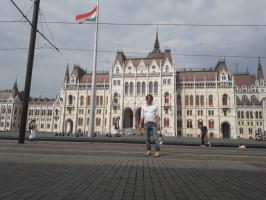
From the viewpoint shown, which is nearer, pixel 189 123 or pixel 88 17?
pixel 88 17

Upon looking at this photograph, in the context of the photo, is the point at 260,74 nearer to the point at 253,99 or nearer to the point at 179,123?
the point at 253,99

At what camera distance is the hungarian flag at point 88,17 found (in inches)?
854

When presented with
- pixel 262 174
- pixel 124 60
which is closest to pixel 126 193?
pixel 262 174

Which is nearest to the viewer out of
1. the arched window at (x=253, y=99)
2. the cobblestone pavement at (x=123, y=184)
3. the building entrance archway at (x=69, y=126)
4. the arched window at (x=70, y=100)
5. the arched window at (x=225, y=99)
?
the cobblestone pavement at (x=123, y=184)

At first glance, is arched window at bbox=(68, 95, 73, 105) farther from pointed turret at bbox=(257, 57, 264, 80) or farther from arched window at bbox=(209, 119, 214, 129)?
pointed turret at bbox=(257, 57, 264, 80)

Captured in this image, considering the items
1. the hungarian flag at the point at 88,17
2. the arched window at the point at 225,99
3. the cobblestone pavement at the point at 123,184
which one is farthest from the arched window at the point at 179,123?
the cobblestone pavement at the point at 123,184

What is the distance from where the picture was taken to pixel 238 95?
88438mm

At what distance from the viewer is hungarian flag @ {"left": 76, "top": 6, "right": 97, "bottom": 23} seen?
2169 cm

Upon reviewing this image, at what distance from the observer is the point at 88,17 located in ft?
72.7

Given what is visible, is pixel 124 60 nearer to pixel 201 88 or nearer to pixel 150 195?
pixel 201 88

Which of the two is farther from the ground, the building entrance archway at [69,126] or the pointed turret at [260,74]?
the pointed turret at [260,74]

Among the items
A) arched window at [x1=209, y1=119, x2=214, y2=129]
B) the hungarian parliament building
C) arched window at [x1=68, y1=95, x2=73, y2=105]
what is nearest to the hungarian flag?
the hungarian parliament building

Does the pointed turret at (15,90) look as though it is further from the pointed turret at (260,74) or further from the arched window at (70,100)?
the pointed turret at (260,74)

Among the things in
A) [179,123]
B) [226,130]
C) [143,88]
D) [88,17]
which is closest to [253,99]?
[226,130]
